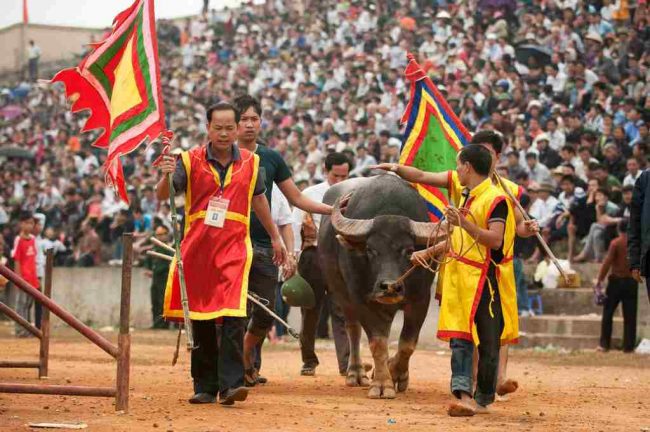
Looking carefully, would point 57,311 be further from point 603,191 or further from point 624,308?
point 603,191

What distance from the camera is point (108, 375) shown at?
1173 centimetres

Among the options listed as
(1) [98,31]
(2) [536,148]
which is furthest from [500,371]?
(1) [98,31]

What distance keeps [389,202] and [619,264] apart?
672 cm

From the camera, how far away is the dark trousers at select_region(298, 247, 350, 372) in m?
12.1

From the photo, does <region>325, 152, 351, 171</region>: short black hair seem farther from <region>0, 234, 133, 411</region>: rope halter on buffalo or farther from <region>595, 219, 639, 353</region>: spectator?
<region>595, 219, 639, 353</region>: spectator

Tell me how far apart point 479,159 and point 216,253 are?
1.93m

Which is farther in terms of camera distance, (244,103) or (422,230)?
(244,103)

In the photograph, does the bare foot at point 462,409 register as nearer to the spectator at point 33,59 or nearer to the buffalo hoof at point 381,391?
the buffalo hoof at point 381,391

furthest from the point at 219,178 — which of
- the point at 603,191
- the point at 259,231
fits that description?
the point at 603,191

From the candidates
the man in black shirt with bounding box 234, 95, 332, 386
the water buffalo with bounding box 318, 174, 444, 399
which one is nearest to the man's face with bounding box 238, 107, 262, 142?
the man in black shirt with bounding box 234, 95, 332, 386

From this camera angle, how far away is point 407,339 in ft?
33.7

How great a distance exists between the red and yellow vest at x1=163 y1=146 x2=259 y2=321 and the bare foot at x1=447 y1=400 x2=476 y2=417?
5.16ft

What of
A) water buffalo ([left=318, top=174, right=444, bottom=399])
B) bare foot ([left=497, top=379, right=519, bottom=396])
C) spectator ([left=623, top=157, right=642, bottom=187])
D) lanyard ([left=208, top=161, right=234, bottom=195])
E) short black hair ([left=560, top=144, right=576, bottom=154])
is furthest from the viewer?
short black hair ([left=560, top=144, right=576, bottom=154])

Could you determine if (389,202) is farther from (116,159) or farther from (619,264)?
(619,264)
